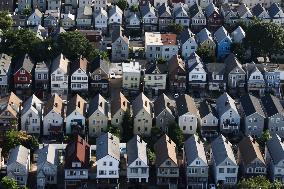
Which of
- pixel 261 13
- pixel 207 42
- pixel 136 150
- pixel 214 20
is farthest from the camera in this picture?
pixel 261 13

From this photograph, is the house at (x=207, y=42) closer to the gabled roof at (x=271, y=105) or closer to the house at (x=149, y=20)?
the house at (x=149, y=20)

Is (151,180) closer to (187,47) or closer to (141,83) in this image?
(141,83)

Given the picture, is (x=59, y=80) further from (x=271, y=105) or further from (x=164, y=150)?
(x=271, y=105)

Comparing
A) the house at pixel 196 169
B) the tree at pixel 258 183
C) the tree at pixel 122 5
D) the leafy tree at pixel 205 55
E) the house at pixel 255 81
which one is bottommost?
the tree at pixel 258 183

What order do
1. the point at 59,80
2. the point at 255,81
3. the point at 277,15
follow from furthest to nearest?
the point at 277,15 → the point at 255,81 → the point at 59,80

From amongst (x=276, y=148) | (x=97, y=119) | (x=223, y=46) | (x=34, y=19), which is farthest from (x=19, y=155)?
(x=34, y=19)

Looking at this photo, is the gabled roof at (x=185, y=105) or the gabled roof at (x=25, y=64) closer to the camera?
the gabled roof at (x=185, y=105)

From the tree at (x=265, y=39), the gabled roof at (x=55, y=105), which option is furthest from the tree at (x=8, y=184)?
the tree at (x=265, y=39)
